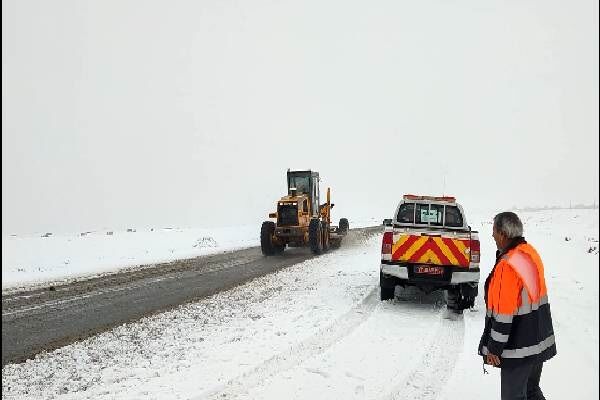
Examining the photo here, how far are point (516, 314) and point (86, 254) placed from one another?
1995 cm

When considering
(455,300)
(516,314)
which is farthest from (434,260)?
(516,314)

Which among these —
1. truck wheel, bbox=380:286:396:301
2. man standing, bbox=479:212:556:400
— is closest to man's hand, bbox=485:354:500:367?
man standing, bbox=479:212:556:400

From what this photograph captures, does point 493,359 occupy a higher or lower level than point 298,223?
lower

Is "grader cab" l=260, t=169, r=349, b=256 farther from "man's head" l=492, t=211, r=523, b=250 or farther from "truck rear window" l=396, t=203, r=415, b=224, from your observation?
"man's head" l=492, t=211, r=523, b=250

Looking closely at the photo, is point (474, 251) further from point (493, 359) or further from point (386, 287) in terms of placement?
point (493, 359)

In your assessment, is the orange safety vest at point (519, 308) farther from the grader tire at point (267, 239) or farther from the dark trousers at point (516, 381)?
the grader tire at point (267, 239)

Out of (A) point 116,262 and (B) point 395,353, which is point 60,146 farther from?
(B) point 395,353

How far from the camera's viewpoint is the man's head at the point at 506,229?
349cm

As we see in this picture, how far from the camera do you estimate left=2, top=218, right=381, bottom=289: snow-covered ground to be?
15320mm

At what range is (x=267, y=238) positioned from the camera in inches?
720

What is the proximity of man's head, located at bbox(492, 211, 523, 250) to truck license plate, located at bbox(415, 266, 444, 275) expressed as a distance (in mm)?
5154

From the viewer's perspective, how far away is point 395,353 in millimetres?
6207

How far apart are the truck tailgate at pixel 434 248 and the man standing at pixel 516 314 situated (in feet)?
16.6

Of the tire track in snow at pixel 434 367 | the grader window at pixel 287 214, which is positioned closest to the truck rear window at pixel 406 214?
the tire track in snow at pixel 434 367
